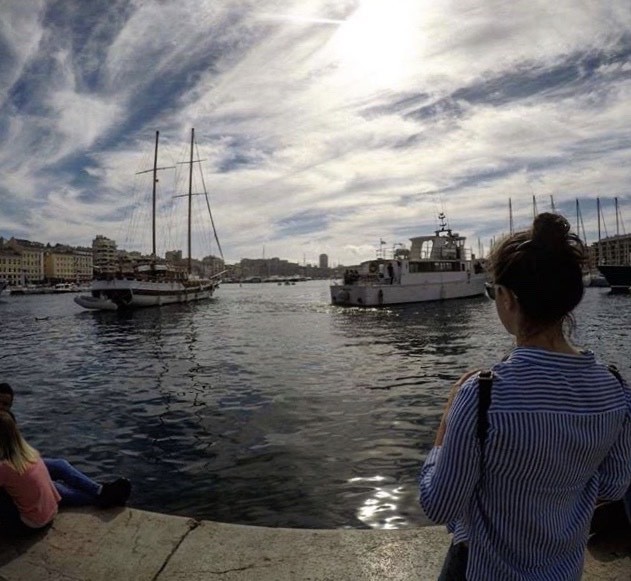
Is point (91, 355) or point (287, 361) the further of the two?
point (91, 355)

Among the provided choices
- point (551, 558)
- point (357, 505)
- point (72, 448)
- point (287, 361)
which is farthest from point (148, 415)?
point (551, 558)

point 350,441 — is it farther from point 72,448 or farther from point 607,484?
point 607,484

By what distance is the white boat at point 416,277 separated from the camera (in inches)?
1829

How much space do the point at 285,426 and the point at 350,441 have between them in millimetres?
1404

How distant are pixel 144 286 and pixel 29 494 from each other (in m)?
48.2

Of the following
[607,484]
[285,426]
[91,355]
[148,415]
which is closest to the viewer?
[607,484]

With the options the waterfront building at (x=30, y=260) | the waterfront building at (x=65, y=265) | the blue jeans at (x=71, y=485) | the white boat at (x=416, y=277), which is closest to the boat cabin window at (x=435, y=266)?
the white boat at (x=416, y=277)

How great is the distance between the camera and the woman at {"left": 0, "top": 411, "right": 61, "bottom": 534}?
403 cm

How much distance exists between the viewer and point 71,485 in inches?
189

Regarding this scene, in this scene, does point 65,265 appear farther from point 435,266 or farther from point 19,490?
point 19,490

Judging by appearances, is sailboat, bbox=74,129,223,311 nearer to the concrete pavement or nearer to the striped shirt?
the concrete pavement

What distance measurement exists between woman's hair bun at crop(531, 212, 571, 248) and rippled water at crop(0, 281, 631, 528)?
4.55m

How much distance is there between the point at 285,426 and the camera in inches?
352

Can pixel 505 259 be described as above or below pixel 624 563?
above
